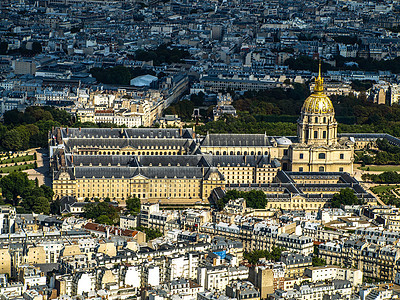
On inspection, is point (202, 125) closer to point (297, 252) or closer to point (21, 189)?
point (21, 189)

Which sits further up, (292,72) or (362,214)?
(292,72)

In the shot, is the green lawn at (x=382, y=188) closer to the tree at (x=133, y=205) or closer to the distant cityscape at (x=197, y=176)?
the distant cityscape at (x=197, y=176)

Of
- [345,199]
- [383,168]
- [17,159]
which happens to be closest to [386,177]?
[383,168]

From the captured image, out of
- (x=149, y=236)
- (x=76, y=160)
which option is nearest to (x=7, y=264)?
(x=149, y=236)

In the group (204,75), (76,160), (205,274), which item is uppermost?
(204,75)

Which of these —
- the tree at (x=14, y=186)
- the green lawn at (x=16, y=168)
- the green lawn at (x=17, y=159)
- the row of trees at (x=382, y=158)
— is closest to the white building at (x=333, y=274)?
the tree at (x=14, y=186)

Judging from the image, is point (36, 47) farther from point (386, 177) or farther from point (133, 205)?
point (133, 205)

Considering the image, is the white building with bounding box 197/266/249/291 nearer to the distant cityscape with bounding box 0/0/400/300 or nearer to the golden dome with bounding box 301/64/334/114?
the distant cityscape with bounding box 0/0/400/300
